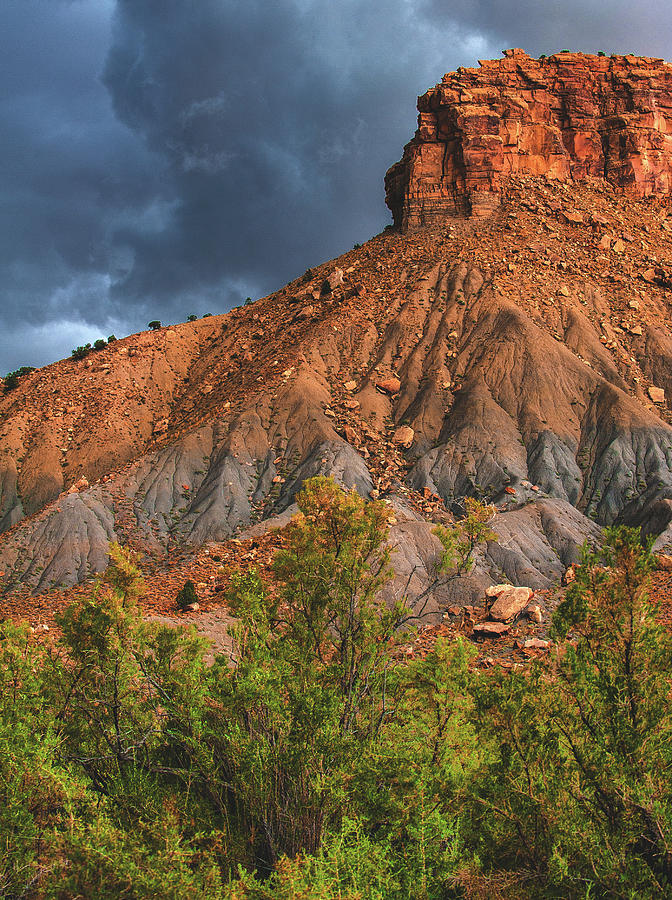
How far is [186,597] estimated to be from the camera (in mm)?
23562

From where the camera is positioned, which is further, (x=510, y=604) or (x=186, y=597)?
(x=186, y=597)

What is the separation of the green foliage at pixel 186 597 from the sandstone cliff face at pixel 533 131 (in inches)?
1712

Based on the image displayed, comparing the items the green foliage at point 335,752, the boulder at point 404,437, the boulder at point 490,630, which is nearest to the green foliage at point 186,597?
the boulder at point 490,630

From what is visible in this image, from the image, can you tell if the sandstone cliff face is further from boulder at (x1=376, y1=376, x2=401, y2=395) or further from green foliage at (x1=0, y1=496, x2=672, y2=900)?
green foliage at (x1=0, y1=496, x2=672, y2=900)

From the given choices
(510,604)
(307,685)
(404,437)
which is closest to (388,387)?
(404,437)

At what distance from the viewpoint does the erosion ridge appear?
99.4ft

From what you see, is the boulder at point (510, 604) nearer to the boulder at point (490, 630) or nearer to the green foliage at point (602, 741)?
the boulder at point (490, 630)

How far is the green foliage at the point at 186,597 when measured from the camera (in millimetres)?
23516

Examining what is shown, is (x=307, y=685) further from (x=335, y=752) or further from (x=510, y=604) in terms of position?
(x=510, y=604)

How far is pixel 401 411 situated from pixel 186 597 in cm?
2213

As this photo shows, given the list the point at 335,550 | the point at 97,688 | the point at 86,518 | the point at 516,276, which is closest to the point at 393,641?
the point at 335,550

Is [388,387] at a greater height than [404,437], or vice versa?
[388,387]

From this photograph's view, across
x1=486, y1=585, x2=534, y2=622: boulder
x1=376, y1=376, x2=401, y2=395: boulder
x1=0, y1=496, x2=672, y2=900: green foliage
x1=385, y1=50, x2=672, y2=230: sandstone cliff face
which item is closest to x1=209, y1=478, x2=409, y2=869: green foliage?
x1=0, y1=496, x2=672, y2=900: green foliage

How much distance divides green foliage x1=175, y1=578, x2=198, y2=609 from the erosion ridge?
0.81 m
